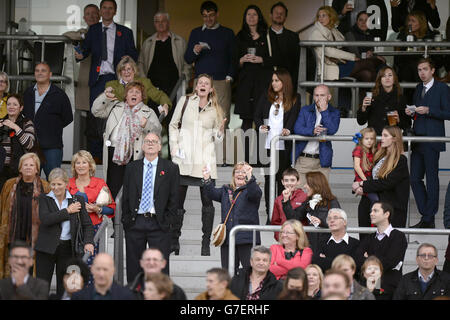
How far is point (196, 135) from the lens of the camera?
38.7 feet

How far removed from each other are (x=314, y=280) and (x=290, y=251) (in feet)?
1.74

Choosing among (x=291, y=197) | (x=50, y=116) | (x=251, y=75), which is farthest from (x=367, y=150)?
(x=50, y=116)

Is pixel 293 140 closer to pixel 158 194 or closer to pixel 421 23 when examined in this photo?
pixel 158 194

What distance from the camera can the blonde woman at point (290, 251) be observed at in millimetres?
9711

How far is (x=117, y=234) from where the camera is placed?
1067 cm

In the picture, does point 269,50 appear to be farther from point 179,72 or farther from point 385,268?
point 385,268

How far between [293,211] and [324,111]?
1904mm

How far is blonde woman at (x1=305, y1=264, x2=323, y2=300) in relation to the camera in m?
9.30

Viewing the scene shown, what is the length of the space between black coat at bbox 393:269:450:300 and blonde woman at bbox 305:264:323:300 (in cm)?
66

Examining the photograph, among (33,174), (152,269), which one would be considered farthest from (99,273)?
(33,174)

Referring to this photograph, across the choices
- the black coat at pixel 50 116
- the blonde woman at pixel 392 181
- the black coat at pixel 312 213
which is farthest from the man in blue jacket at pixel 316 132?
the black coat at pixel 50 116

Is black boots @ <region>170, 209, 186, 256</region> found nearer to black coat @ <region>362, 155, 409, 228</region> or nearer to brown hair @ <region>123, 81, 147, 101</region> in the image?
brown hair @ <region>123, 81, 147, 101</region>

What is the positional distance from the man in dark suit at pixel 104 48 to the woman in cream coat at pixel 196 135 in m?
2.09

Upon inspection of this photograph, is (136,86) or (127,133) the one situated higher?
(136,86)
